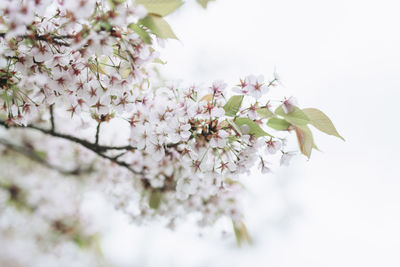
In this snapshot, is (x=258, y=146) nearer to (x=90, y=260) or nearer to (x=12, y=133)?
(x=12, y=133)

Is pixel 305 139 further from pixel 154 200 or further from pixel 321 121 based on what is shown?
pixel 154 200

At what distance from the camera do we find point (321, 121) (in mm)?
738

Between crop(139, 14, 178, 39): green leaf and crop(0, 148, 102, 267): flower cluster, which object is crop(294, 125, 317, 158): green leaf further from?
crop(0, 148, 102, 267): flower cluster

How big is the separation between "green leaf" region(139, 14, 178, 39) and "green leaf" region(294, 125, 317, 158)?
35 centimetres

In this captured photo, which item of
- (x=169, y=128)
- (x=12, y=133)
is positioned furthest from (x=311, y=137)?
(x=12, y=133)

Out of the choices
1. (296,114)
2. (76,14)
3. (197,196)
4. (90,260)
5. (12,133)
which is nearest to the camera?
(76,14)

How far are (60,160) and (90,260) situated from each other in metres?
1.39

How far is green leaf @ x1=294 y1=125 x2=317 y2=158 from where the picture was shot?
752mm

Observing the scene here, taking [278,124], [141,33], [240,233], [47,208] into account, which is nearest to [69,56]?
[141,33]

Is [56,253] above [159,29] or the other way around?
the other way around

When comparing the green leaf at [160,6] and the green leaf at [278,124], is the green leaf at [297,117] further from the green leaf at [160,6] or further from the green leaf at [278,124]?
the green leaf at [160,6]

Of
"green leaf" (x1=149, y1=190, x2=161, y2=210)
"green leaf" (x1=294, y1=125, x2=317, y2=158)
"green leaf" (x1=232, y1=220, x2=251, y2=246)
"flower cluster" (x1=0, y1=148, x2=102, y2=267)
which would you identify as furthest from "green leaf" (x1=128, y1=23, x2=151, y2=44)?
"flower cluster" (x1=0, y1=148, x2=102, y2=267)

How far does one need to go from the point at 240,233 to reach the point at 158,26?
88 centimetres

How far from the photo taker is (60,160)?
1.78m
